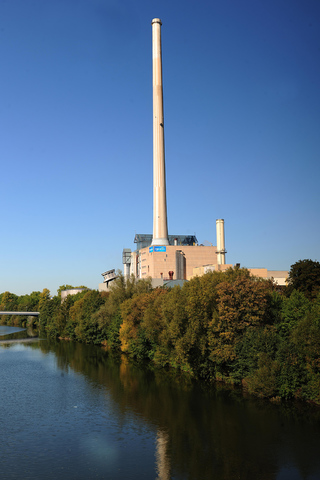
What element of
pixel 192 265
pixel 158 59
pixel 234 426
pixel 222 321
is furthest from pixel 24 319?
pixel 234 426

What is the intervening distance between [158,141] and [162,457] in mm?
76712

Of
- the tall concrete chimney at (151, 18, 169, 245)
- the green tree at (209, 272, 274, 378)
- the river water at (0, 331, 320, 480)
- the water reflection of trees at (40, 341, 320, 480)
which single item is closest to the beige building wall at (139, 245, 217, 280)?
the tall concrete chimney at (151, 18, 169, 245)

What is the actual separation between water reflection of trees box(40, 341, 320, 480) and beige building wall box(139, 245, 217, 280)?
187 ft

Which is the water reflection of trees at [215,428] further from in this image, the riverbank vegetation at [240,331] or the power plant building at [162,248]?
the power plant building at [162,248]

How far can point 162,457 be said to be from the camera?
77.7 ft

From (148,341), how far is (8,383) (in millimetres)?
19224

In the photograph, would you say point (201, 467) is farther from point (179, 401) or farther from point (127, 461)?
point (179, 401)

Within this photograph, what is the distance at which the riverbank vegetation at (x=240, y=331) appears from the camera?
34.0 meters

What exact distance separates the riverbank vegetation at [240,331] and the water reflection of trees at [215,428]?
6.66 feet

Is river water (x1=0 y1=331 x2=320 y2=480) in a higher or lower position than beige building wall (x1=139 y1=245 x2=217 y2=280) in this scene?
lower

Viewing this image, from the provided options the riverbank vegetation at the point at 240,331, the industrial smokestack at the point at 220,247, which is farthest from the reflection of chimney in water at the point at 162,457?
the industrial smokestack at the point at 220,247

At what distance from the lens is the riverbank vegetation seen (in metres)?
34.0

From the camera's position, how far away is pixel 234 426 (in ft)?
94.7

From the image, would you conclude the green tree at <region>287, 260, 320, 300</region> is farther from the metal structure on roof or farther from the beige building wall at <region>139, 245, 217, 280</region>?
the metal structure on roof
